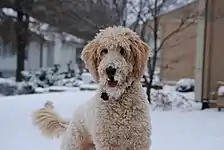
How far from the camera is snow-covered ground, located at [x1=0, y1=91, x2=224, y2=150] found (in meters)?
6.54

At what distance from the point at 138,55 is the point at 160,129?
501 cm

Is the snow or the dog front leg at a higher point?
the snow

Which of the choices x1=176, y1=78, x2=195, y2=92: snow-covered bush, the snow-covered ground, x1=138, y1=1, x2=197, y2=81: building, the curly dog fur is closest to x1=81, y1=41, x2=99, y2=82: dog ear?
the curly dog fur

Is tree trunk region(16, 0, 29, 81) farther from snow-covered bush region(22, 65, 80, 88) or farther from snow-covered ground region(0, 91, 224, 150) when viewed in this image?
snow-covered ground region(0, 91, 224, 150)

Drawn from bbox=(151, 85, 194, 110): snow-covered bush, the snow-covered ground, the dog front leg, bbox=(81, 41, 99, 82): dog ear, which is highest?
bbox=(81, 41, 99, 82): dog ear

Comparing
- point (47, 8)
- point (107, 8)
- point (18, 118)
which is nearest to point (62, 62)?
point (47, 8)

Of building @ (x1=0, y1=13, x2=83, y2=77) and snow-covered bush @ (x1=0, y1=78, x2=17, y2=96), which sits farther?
building @ (x1=0, y1=13, x2=83, y2=77)

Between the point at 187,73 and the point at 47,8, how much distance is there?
6973mm

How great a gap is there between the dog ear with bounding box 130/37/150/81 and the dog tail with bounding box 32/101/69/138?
1056mm

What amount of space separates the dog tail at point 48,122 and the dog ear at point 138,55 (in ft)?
3.46

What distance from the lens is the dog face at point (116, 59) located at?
3166 mm

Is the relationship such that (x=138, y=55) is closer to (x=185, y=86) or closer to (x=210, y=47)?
(x=210, y=47)

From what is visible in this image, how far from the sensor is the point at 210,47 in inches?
464

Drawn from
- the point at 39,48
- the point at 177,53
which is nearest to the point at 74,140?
the point at 177,53
